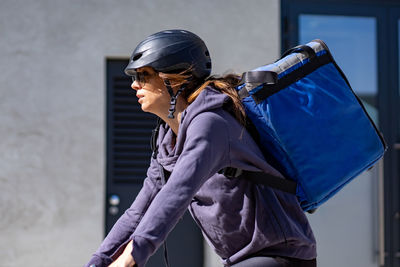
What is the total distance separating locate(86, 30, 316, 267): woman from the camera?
1.38 metres

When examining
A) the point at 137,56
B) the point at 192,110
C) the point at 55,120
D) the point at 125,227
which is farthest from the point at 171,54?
the point at 55,120

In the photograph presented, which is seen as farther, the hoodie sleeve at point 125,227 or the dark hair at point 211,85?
the hoodie sleeve at point 125,227

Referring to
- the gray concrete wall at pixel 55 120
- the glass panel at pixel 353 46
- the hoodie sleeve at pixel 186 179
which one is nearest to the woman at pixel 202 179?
the hoodie sleeve at pixel 186 179

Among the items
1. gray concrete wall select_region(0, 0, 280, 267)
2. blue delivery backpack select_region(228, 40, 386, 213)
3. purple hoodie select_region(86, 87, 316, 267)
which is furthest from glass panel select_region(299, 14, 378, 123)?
purple hoodie select_region(86, 87, 316, 267)

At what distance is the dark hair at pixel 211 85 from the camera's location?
160cm

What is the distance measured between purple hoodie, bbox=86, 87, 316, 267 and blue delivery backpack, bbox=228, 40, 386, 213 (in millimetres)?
54

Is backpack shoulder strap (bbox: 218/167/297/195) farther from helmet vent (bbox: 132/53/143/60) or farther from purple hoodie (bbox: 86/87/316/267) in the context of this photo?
helmet vent (bbox: 132/53/143/60)

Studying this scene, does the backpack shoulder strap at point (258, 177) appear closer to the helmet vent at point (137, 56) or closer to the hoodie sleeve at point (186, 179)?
the hoodie sleeve at point (186, 179)

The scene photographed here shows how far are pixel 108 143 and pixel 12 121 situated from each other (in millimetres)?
Answer: 832

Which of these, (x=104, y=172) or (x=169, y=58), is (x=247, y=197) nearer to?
(x=169, y=58)

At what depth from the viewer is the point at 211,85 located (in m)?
1.71

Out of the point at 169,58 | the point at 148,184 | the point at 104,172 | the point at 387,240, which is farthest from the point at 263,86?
the point at 387,240

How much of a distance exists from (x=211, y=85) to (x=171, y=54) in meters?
0.16

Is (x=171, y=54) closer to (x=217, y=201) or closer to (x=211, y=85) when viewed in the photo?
(x=211, y=85)
